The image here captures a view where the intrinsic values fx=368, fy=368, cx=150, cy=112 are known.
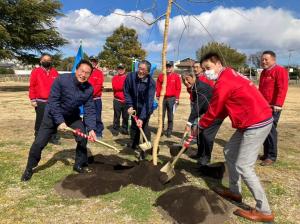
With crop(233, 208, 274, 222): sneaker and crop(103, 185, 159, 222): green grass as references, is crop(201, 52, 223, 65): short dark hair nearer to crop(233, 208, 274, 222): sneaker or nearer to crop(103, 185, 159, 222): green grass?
crop(233, 208, 274, 222): sneaker

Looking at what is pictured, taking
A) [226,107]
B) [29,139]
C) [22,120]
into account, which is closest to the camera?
[226,107]

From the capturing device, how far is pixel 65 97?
5.82 m

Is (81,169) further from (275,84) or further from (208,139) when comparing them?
(275,84)

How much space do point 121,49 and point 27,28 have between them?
13.6 meters

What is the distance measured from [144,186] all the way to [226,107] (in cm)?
192

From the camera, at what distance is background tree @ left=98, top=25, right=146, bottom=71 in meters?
44.6

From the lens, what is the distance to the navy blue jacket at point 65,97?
18.9 feet

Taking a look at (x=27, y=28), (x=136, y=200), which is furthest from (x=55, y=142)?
(x=27, y=28)

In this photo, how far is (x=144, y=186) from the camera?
18.4ft

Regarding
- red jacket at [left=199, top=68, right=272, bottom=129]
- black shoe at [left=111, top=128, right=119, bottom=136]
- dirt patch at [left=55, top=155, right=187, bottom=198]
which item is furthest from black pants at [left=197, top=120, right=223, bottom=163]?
black shoe at [left=111, top=128, right=119, bottom=136]

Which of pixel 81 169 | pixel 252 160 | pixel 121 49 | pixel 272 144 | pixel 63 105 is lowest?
pixel 81 169

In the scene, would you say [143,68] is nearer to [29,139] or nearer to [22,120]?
[29,139]

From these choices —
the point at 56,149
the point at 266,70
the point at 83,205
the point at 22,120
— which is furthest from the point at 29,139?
the point at 266,70

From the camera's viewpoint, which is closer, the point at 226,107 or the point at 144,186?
the point at 226,107
